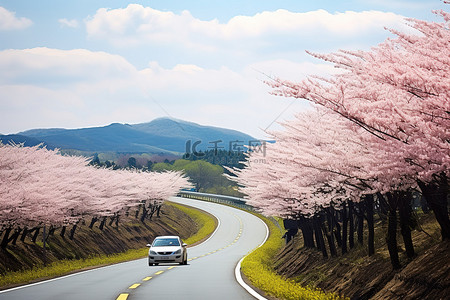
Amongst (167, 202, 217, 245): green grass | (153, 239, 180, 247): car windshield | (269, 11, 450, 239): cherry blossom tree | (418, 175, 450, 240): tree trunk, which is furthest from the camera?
(167, 202, 217, 245): green grass

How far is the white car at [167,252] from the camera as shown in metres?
29.7

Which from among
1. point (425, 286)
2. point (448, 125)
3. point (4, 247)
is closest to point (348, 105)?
point (448, 125)

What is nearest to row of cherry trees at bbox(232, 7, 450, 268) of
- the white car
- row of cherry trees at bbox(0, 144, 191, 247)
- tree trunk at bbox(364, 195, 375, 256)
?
tree trunk at bbox(364, 195, 375, 256)

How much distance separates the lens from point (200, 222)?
93.4m

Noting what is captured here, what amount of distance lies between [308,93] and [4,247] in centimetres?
2924

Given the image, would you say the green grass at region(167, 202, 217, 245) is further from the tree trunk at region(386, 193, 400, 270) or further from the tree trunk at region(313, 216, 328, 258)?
the tree trunk at region(386, 193, 400, 270)

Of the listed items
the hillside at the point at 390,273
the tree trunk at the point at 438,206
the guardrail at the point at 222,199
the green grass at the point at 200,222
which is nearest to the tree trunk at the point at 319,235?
the hillside at the point at 390,273

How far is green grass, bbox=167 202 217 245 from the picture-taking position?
250 feet

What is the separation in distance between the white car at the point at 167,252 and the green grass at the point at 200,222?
39.7 m

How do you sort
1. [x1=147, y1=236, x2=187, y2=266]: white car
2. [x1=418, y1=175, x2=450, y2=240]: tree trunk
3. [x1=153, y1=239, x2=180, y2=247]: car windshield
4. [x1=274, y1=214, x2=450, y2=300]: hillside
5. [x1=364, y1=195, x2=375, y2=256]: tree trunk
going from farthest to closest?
[x1=153, y1=239, x2=180, y2=247]: car windshield → [x1=147, y1=236, x2=187, y2=266]: white car → [x1=364, y1=195, x2=375, y2=256]: tree trunk → [x1=418, y1=175, x2=450, y2=240]: tree trunk → [x1=274, y1=214, x2=450, y2=300]: hillside

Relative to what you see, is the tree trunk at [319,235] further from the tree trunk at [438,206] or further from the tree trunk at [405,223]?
the tree trunk at [438,206]

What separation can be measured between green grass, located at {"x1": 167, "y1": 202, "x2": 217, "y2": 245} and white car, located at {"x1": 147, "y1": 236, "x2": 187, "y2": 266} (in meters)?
39.7

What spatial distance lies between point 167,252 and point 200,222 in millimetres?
64088

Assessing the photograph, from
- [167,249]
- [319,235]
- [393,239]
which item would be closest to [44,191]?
[167,249]
